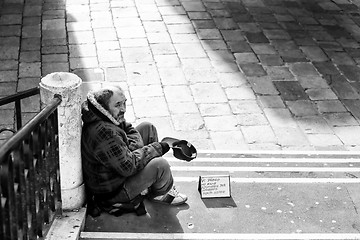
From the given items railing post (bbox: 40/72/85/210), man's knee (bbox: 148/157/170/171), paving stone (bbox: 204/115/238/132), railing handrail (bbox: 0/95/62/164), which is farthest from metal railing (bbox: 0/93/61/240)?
paving stone (bbox: 204/115/238/132)

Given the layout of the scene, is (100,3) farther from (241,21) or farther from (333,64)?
(333,64)

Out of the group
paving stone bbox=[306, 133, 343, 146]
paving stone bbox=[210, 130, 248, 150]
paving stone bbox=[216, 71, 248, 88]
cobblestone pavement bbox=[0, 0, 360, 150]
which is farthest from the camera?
paving stone bbox=[216, 71, 248, 88]

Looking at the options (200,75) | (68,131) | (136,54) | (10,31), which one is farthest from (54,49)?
(68,131)

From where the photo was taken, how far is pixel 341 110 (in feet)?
27.6

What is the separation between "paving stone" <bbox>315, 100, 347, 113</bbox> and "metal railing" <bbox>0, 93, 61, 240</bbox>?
161 inches

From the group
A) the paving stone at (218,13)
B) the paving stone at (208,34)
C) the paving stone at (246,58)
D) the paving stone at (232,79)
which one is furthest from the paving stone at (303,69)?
the paving stone at (218,13)

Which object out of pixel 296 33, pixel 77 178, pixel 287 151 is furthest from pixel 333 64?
pixel 77 178

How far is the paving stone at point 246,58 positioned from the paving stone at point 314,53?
31.6 inches

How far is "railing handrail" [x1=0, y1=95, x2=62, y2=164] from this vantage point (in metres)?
3.80

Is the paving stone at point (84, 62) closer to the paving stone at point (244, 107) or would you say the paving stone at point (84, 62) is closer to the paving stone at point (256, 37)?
the paving stone at point (244, 107)

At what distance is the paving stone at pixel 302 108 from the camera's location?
8.28 m

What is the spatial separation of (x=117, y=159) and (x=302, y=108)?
3.62m

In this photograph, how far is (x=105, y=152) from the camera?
17.8 ft

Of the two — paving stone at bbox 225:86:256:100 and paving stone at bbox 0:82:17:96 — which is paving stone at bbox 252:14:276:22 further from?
paving stone at bbox 0:82:17:96
